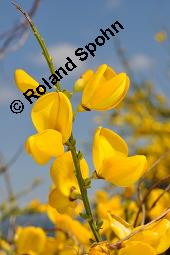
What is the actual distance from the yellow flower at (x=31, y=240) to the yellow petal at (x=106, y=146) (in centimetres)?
50

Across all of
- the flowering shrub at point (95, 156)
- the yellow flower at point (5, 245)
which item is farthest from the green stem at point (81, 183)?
the yellow flower at point (5, 245)

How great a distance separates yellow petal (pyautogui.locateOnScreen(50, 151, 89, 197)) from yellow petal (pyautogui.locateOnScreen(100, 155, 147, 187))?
0.09ft

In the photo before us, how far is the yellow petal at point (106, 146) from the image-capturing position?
1.74 ft

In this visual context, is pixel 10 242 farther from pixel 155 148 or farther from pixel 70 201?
pixel 155 148

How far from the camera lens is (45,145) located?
19.7 inches

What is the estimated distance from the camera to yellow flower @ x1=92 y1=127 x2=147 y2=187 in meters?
0.52

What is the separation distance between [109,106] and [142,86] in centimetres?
454

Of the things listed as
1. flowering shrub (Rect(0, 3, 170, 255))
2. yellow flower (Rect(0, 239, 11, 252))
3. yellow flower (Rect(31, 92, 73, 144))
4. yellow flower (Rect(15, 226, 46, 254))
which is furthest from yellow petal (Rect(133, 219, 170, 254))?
yellow flower (Rect(0, 239, 11, 252))

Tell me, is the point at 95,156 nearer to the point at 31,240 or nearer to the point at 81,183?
the point at 81,183

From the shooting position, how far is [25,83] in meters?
0.53

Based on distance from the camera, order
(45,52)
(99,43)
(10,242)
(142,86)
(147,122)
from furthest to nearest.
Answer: (142,86) → (147,122) → (10,242) → (99,43) → (45,52)

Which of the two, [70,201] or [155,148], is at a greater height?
[70,201]

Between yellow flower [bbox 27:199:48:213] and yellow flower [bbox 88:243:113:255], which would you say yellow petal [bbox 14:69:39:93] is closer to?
yellow flower [bbox 88:243:113:255]

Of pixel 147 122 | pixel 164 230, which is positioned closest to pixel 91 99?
pixel 164 230
